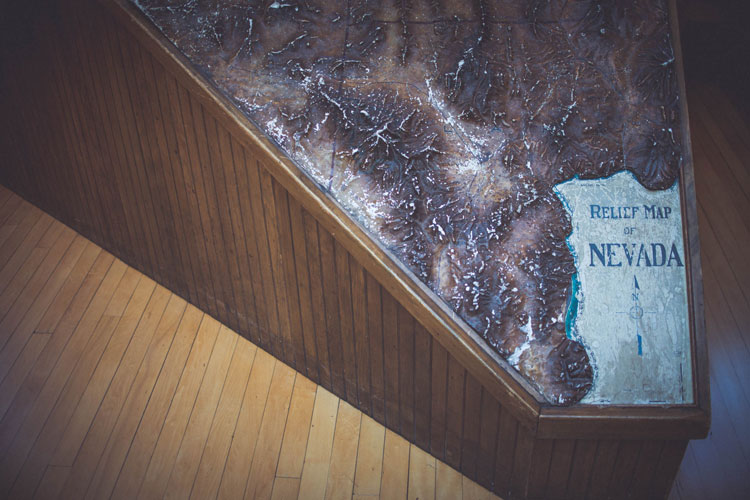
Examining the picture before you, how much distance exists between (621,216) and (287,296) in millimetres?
957

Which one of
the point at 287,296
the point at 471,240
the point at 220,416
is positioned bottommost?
the point at 220,416

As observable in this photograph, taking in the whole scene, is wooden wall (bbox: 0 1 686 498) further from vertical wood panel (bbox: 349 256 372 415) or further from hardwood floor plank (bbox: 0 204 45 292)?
hardwood floor plank (bbox: 0 204 45 292)

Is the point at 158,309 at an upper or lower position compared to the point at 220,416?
upper

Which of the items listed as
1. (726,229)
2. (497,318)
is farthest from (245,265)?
(726,229)

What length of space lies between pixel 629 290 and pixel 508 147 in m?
0.48

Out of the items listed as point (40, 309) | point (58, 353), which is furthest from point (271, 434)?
point (40, 309)

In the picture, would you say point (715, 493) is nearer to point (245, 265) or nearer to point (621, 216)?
point (621, 216)

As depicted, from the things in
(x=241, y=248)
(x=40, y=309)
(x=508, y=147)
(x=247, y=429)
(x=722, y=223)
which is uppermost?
(x=508, y=147)

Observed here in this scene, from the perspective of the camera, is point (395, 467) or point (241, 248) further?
point (241, 248)

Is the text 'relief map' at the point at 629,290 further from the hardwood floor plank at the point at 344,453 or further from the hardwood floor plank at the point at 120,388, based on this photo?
the hardwood floor plank at the point at 120,388

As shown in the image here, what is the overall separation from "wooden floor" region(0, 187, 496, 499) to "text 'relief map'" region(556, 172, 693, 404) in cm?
54

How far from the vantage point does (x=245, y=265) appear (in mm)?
1846

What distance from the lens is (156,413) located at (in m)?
1.80

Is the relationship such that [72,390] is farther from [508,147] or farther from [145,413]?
[508,147]
